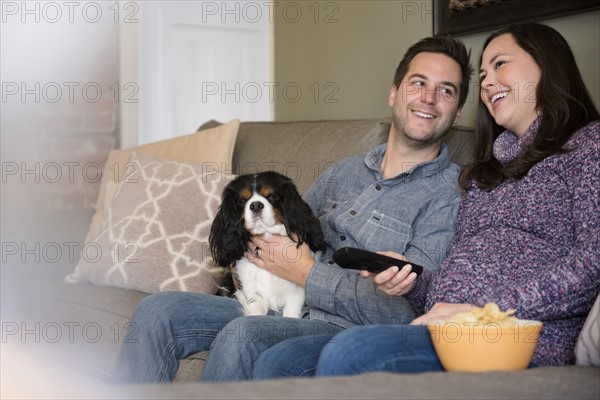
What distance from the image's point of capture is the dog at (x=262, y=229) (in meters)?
2.27

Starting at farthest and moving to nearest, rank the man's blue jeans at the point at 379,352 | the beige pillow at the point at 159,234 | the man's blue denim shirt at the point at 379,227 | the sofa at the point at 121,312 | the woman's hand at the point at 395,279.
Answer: the beige pillow at the point at 159,234
the man's blue denim shirt at the point at 379,227
the woman's hand at the point at 395,279
the man's blue jeans at the point at 379,352
the sofa at the point at 121,312

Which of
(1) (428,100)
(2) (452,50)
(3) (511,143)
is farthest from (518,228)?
(2) (452,50)

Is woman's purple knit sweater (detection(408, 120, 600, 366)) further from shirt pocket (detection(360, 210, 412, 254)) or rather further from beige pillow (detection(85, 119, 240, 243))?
beige pillow (detection(85, 119, 240, 243))

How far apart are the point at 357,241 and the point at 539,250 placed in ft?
1.93

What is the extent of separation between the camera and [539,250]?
1709mm

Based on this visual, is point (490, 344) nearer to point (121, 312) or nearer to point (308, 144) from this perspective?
point (121, 312)

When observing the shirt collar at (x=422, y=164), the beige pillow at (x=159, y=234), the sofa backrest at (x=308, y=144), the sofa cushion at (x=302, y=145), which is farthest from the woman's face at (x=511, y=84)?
the beige pillow at (x=159, y=234)

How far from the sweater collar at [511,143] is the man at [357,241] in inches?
8.0

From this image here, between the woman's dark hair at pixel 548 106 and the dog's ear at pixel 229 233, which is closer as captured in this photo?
the woman's dark hair at pixel 548 106

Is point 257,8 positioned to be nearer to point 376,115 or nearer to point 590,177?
point 376,115

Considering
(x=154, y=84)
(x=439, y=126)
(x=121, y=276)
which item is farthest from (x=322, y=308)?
(x=154, y=84)

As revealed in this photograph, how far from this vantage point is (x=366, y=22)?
3.97 m

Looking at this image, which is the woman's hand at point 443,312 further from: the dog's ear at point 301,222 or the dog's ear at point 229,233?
the dog's ear at point 229,233

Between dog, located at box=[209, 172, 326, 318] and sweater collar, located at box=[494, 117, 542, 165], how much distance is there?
561 millimetres
